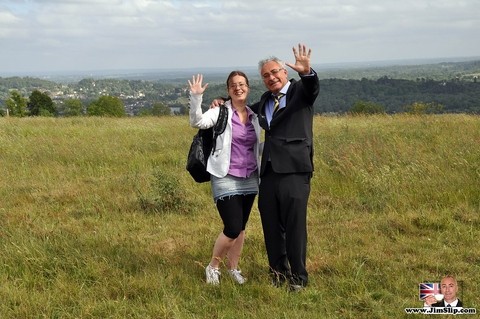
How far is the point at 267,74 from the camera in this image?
357 centimetres

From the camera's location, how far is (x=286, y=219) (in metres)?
3.71

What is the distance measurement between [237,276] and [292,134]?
56.1 inches

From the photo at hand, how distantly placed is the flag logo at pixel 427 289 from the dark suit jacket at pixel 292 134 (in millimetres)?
1368

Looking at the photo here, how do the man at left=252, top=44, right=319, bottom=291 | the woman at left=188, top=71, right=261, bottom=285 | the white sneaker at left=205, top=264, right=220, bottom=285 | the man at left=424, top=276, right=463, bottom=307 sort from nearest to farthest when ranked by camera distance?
the man at left=424, top=276, right=463, bottom=307 → the man at left=252, top=44, right=319, bottom=291 → the woman at left=188, top=71, right=261, bottom=285 → the white sneaker at left=205, top=264, right=220, bottom=285

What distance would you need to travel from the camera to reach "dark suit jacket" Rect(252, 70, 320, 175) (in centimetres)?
349

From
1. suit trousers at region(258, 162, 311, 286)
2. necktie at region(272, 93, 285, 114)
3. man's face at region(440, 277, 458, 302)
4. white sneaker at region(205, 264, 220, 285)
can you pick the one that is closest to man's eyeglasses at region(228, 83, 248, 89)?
necktie at region(272, 93, 285, 114)

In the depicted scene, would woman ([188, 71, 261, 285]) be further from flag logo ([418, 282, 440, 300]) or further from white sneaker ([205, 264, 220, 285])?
flag logo ([418, 282, 440, 300])

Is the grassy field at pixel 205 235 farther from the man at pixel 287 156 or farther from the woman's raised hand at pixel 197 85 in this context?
the woman's raised hand at pixel 197 85

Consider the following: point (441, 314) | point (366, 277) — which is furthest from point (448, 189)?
point (441, 314)

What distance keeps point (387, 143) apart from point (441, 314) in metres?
6.41

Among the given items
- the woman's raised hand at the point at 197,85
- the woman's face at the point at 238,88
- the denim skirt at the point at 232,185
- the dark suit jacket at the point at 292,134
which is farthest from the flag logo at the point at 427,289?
the woman's raised hand at the point at 197,85

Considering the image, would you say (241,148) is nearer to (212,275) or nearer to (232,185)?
(232,185)

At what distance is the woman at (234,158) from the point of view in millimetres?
3637

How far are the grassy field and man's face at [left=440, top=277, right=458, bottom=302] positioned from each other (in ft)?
0.31
